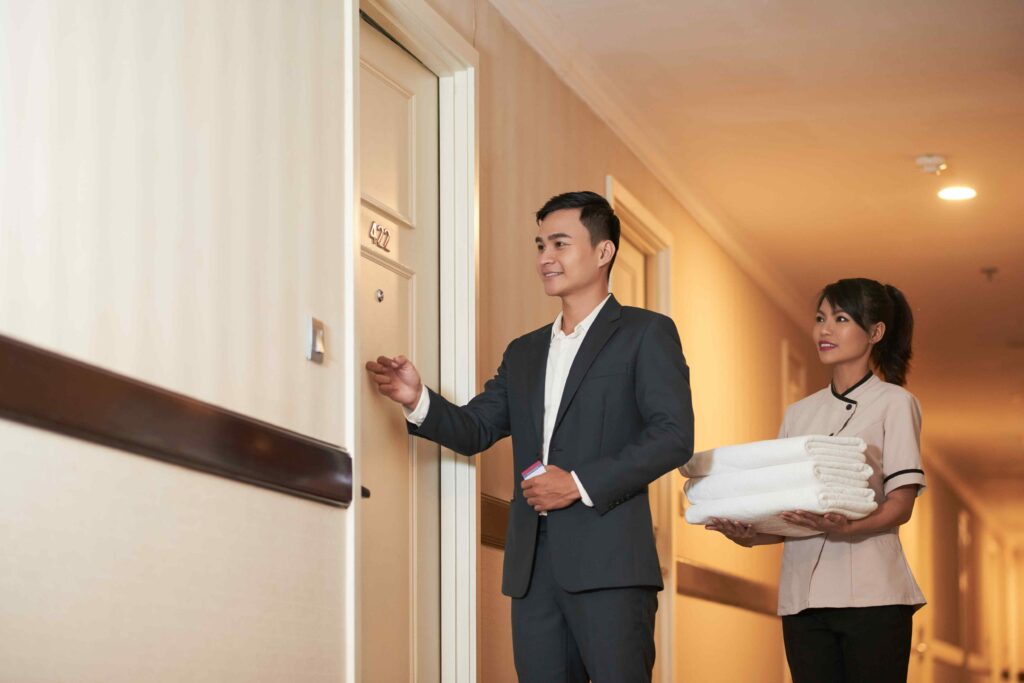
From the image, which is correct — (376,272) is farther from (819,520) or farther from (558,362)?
(819,520)

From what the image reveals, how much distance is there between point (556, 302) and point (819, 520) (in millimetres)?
1718

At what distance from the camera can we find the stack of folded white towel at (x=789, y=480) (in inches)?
112

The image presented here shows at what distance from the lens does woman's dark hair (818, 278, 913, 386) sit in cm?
328

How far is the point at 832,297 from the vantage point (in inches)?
132

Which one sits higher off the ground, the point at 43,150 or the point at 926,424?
the point at 926,424

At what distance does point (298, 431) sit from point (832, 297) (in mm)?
1514

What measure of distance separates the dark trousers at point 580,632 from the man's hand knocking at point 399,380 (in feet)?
1.62

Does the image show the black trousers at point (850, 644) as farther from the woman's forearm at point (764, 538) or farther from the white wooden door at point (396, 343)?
the white wooden door at point (396, 343)

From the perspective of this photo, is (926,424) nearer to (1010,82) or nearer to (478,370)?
(1010,82)

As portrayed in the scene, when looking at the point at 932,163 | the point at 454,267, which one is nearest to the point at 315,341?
the point at 454,267

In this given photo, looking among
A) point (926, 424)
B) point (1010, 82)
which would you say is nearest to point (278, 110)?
point (1010, 82)

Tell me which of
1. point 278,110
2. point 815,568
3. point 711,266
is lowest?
point 815,568

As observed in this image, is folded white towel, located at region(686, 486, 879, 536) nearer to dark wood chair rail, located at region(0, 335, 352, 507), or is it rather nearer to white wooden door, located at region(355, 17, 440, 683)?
white wooden door, located at region(355, 17, 440, 683)

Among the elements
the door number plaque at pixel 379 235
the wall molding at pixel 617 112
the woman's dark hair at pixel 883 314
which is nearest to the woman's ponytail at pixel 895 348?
the woman's dark hair at pixel 883 314
